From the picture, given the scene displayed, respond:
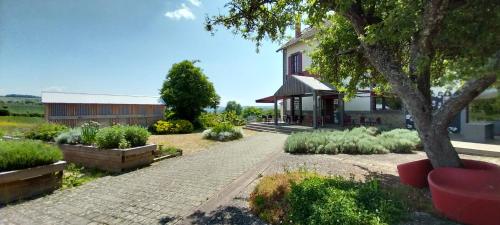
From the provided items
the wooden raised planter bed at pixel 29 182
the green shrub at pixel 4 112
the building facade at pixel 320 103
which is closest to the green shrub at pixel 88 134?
the wooden raised planter bed at pixel 29 182

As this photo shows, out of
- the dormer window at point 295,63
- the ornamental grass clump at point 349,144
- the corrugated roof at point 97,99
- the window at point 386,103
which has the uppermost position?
the dormer window at point 295,63

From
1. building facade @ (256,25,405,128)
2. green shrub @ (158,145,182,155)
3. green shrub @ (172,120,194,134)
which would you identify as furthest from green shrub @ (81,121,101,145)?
green shrub @ (172,120,194,134)

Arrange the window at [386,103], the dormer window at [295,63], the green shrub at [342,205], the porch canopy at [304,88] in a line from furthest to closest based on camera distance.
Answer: the dormer window at [295,63] < the porch canopy at [304,88] < the window at [386,103] < the green shrub at [342,205]

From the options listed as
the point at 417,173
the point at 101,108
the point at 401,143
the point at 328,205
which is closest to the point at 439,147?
the point at 417,173

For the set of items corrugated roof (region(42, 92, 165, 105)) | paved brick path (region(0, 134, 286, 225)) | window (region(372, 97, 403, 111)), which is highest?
corrugated roof (region(42, 92, 165, 105))

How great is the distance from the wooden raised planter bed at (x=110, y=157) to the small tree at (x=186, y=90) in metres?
13.1

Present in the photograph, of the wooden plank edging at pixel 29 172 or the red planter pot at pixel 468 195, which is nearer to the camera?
the red planter pot at pixel 468 195

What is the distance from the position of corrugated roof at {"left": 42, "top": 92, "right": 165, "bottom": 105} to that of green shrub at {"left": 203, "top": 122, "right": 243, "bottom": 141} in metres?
7.58

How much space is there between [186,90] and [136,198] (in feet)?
55.9

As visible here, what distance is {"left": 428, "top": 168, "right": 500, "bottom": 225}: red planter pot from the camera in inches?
135

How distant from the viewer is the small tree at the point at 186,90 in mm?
21797

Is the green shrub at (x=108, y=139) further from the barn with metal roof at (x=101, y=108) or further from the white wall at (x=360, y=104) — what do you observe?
the white wall at (x=360, y=104)

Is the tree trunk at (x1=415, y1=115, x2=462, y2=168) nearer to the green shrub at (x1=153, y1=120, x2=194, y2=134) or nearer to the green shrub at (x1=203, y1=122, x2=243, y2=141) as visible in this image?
the green shrub at (x1=203, y1=122, x2=243, y2=141)

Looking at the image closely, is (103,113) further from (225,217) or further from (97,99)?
(225,217)
